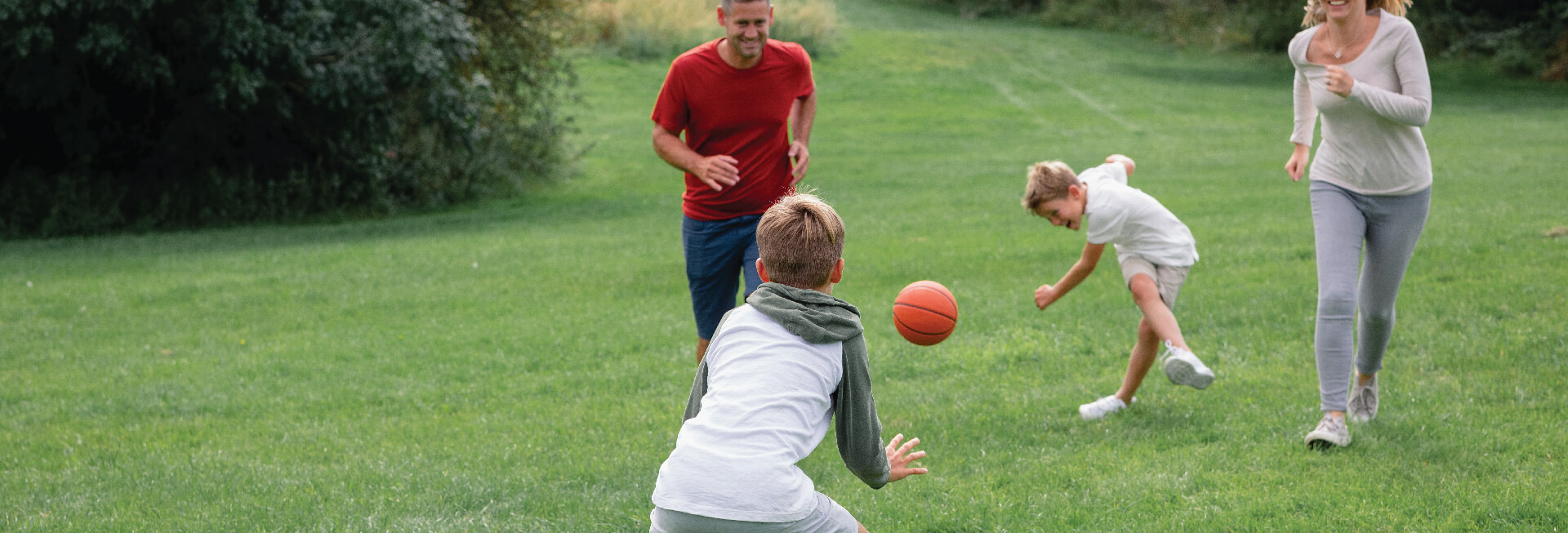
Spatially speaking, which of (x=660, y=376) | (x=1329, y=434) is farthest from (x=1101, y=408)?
(x=660, y=376)

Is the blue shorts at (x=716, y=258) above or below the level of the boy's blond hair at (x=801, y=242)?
below

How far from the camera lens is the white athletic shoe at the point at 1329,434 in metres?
5.37

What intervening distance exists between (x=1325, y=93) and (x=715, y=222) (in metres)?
2.79

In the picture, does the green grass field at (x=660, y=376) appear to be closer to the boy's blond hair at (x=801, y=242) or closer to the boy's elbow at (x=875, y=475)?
the boy's elbow at (x=875, y=475)

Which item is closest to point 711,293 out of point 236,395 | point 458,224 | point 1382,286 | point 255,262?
point 1382,286

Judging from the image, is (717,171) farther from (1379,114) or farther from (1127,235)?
(1379,114)

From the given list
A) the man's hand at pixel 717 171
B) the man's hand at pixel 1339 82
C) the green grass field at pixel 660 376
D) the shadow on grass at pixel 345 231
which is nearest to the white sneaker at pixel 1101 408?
the green grass field at pixel 660 376

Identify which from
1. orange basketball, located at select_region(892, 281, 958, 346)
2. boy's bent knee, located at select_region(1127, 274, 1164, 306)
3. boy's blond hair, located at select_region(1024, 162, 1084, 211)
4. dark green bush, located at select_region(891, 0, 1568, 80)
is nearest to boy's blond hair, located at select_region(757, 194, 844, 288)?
orange basketball, located at select_region(892, 281, 958, 346)

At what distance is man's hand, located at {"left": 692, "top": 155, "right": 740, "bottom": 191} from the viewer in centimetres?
544

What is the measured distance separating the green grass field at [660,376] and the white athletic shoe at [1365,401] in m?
0.14

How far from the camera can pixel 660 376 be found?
775 cm

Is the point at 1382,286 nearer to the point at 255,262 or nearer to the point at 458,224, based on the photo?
the point at 255,262

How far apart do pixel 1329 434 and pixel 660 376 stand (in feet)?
13.1

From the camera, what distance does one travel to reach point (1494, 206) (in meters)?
13.4
